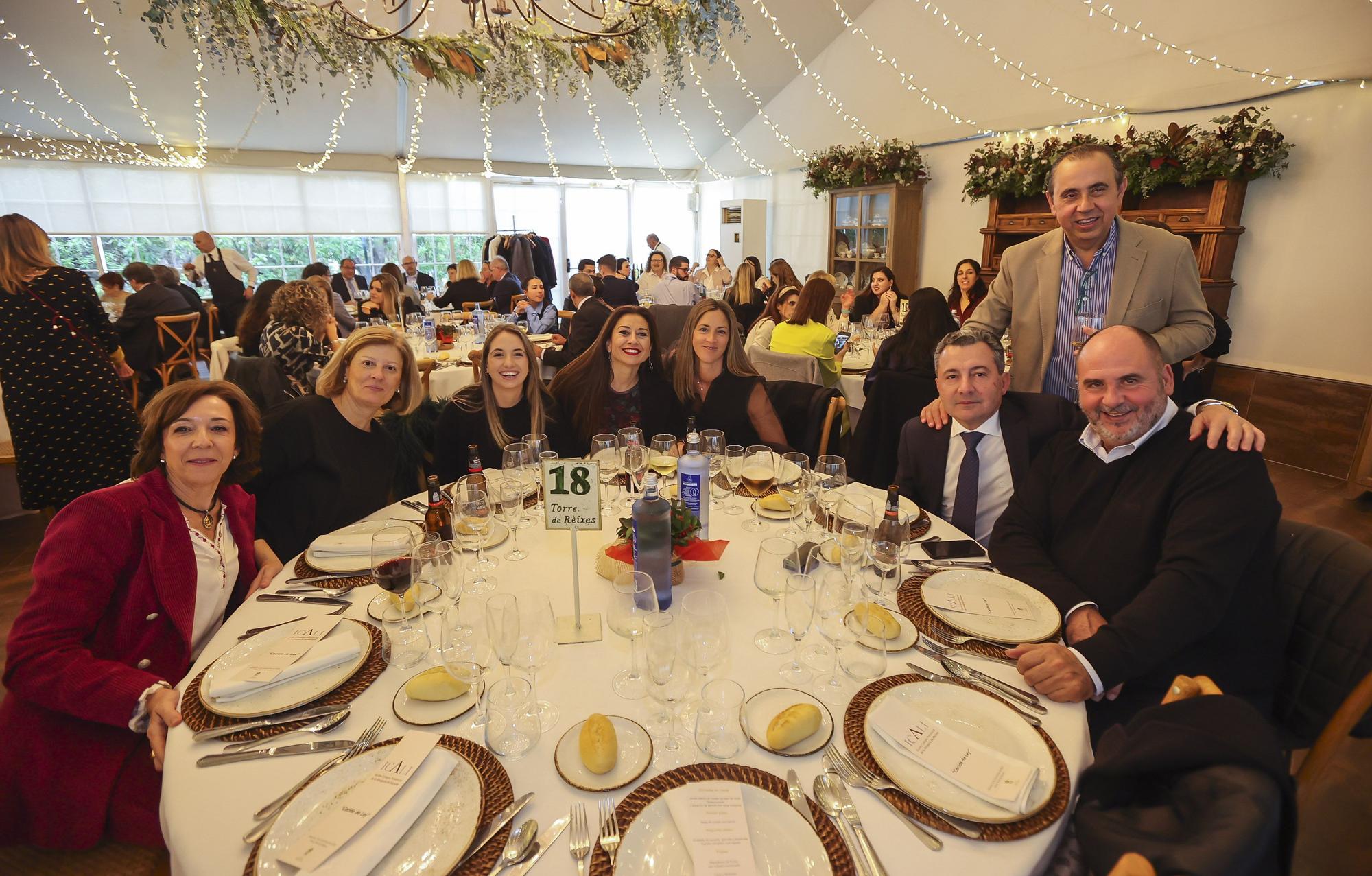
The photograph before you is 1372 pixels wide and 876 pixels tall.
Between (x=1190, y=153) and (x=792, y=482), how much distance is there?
5.40m

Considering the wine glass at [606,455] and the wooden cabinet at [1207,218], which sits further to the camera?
the wooden cabinet at [1207,218]

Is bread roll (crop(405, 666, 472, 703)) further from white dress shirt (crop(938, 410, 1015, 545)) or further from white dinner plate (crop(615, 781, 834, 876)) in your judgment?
white dress shirt (crop(938, 410, 1015, 545))

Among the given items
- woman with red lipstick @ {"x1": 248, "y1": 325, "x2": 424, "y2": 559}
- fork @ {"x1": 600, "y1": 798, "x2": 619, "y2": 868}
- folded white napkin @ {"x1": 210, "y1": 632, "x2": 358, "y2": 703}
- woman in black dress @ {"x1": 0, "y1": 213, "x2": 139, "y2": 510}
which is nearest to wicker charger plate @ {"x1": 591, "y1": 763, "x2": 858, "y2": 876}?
fork @ {"x1": 600, "y1": 798, "x2": 619, "y2": 868}

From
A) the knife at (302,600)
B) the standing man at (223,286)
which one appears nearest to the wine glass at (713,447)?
the knife at (302,600)

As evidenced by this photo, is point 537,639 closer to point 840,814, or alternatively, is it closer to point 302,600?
point 840,814

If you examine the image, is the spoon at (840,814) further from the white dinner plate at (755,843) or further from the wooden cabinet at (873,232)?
the wooden cabinet at (873,232)

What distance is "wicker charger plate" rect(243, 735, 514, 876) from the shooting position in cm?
95

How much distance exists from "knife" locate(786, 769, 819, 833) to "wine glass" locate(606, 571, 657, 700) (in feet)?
1.13

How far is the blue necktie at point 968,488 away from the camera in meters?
2.27

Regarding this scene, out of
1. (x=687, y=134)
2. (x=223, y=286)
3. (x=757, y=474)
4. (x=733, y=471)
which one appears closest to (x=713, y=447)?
(x=733, y=471)

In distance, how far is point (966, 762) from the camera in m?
1.11

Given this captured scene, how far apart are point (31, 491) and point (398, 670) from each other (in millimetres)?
3854

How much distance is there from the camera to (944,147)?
8.18 metres

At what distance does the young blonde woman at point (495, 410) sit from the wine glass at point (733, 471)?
93 centimetres
